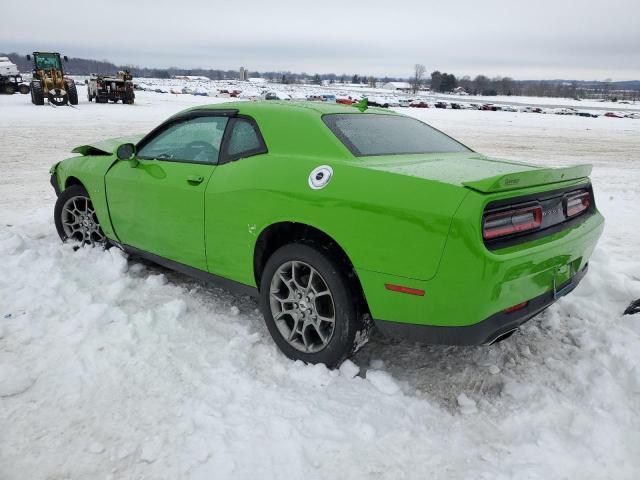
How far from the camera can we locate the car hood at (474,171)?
2.28m

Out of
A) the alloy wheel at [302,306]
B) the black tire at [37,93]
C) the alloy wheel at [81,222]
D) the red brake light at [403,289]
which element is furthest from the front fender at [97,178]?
the black tire at [37,93]

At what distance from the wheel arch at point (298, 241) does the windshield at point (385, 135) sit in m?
0.52

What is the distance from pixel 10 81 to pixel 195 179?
3764 cm

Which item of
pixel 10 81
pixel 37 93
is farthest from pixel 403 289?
pixel 10 81

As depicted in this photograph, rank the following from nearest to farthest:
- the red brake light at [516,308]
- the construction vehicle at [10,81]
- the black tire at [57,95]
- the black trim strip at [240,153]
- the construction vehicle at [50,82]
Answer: the red brake light at [516,308] → the black trim strip at [240,153] → the construction vehicle at [50,82] → the black tire at [57,95] → the construction vehicle at [10,81]

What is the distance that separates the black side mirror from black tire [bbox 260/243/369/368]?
1651 mm

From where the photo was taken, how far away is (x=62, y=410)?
8.25 feet

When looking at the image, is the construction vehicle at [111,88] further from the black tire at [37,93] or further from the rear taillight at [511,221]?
the rear taillight at [511,221]

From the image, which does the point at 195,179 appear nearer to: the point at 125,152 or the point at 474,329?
the point at 125,152

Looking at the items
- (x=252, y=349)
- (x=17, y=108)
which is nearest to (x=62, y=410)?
(x=252, y=349)

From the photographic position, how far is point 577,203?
2.93m

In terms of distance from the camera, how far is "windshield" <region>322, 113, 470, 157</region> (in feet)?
9.78

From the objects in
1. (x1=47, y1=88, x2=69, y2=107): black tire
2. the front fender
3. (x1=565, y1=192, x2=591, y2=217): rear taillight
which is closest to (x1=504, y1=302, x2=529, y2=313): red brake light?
(x1=565, y1=192, x2=591, y2=217): rear taillight

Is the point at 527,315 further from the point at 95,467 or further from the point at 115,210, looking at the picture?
the point at 115,210
